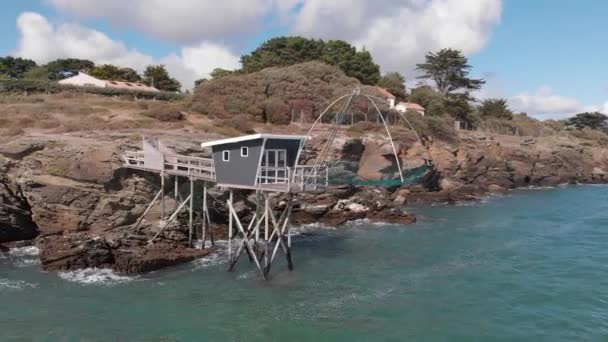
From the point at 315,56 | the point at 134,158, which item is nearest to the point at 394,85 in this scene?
the point at 315,56

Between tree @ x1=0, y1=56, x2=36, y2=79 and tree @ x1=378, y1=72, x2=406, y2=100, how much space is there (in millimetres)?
A: 68120

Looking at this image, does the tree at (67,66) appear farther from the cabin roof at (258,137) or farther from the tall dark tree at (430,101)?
the cabin roof at (258,137)

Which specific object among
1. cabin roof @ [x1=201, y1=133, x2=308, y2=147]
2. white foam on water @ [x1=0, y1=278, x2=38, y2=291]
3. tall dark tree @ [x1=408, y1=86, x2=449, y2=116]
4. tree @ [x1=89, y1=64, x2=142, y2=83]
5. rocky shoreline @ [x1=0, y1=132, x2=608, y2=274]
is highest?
tree @ [x1=89, y1=64, x2=142, y2=83]

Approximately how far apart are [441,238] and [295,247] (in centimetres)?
1025

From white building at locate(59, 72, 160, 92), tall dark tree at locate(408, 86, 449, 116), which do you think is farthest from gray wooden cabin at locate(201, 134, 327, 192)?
tall dark tree at locate(408, 86, 449, 116)

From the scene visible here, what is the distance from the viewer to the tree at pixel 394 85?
268ft

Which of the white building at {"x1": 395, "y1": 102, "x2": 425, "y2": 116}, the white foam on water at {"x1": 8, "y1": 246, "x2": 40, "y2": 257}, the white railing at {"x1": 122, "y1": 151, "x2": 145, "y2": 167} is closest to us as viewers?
the white foam on water at {"x1": 8, "y1": 246, "x2": 40, "y2": 257}

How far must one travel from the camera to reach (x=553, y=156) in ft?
235

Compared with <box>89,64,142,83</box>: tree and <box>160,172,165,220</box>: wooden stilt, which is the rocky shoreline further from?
<box>89,64,142,83</box>: tree

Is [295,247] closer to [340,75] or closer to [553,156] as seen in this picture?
[340,75]

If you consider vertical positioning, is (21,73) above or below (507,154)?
above

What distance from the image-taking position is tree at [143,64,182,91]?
85562 millimetres

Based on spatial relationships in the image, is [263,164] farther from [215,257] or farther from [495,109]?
[495,109]

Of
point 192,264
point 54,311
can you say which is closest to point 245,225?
point 192,264
